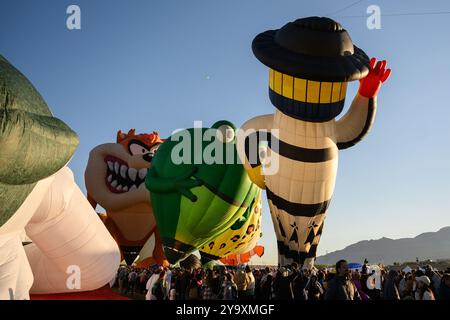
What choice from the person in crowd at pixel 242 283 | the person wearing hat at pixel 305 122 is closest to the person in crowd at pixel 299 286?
the person in crowd at pixel 242 283

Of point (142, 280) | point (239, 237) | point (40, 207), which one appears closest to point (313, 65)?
point (40, 207)

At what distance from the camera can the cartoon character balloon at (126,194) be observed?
14.9 meters

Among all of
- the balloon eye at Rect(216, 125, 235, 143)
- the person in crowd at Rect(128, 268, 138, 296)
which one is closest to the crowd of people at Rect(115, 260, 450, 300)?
the person in crowd at Rect(128, 268, 138, 296)

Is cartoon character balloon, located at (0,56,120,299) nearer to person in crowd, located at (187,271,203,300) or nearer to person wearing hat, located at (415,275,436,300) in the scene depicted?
person in crowd, located at (187,271,203,300)

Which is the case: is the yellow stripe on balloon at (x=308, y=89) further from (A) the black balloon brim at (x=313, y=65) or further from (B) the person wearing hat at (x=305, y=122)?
(A) the black balloon brim at (x=313, y=65)

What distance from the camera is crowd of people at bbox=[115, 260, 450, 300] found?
4.31 meters

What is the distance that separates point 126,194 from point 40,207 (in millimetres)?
10174

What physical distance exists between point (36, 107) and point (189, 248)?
9.71m

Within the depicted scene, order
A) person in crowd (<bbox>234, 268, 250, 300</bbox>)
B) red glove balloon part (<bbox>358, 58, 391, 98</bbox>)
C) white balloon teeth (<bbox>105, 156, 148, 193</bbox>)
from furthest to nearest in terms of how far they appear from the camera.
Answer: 1. white balloon teeth (<bbox>105, 156, 148, 193</bbox>)
2. red glove balloon part (<bbox>358, 58, 391, 98</bbox>)
3. person in crowd (<bbox>234, 268, 250, 300</bbox>)

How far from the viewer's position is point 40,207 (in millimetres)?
4582

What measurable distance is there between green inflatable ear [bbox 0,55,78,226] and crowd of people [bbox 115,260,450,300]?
92.0 inches

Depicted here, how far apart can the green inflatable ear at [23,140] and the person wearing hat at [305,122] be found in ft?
16.4

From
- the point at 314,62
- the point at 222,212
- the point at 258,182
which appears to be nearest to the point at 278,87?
the point at 314,62
